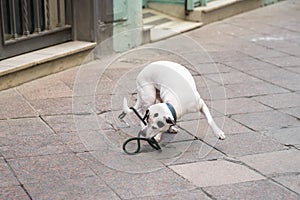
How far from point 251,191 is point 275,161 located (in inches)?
22.7

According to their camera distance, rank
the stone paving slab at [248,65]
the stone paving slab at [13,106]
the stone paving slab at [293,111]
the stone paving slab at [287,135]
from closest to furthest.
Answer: the stone paving slab at [287,135] < the stone paving slab at [13,106] < the stone paving slab at [293,111] < the stone paving slab at [248,65]

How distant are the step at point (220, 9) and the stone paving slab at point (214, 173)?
516cm

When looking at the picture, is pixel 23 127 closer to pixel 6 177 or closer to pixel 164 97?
pixel 6 177

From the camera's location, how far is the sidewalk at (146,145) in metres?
4.12

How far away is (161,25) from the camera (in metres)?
9.09

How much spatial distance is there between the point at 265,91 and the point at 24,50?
8.38ft

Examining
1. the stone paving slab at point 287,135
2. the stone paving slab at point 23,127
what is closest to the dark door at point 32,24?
the stone paving slab at point 23,127

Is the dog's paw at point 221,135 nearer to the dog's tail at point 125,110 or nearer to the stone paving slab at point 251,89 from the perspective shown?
the dog's tail at point 125,110

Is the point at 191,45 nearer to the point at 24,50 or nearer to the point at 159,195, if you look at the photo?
the point at 24,50

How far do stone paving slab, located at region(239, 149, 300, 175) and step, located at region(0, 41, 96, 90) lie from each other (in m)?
2.64

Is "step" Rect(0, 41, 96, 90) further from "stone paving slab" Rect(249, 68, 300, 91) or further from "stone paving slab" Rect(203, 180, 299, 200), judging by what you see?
"stone paving slab" Rect(203, 180, 299, 200)

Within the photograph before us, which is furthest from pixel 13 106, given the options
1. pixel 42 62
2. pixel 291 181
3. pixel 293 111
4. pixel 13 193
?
pixel 291 181

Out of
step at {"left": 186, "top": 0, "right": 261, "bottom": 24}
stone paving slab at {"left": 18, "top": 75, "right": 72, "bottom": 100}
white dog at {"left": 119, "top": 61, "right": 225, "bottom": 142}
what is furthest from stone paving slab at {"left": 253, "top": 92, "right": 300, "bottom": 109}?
step at {"left": 186, "top": 0, "right": 261, "bottom": 24}

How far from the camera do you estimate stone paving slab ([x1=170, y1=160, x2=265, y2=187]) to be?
13.8ft
